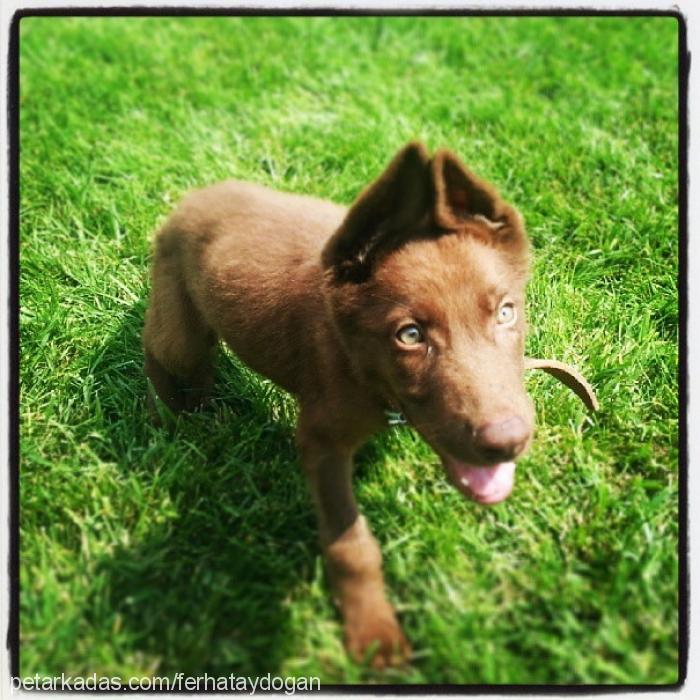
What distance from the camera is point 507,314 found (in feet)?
10.2

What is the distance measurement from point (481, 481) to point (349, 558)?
592 millimetres

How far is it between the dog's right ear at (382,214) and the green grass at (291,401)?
42.8 inches

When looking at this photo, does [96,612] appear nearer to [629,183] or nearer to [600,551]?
[600,551]

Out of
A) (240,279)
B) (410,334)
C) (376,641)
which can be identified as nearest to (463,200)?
(410,334)

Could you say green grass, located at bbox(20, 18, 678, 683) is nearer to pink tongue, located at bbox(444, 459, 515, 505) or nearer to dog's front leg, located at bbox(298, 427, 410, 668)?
dog's front leg, located at bbox(298, 427, 410, 668)

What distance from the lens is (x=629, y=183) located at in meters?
5.38

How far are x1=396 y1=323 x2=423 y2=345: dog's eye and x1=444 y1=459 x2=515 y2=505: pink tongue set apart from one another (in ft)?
1.54

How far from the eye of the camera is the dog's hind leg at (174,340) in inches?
164

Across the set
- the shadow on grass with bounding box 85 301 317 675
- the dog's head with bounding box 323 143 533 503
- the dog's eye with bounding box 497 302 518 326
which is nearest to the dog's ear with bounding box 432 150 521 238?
the dog's head with bounding box 323 143 533 503

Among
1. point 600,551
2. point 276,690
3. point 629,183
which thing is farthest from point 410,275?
point 629,183

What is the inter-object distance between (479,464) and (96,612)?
1668mm

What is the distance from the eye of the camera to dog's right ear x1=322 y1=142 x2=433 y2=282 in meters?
2.99

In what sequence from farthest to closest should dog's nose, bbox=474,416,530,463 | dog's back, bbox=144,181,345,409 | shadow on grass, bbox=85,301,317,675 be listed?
dog's back, bbox=144,181,345,409 < shadow on grass, bbox=85,301,317,675 < dog's nose, bbox=474,416,530,463

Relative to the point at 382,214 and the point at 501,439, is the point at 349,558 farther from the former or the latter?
the point at 382,214
